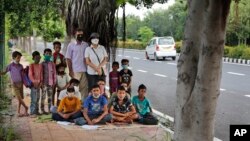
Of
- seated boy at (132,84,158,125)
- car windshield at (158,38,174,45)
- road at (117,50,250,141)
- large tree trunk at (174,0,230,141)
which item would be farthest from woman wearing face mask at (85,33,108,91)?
Result: car windshield at (158,38,174,45)

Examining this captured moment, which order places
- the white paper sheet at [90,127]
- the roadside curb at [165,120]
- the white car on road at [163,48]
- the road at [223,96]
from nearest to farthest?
1. the white paper sheet at [90,127]
2. the roadside curb at [165,120]
3. the road at [223,96]
4. the white car on road at [163,48]

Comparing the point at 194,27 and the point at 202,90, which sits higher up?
the point at 194,27

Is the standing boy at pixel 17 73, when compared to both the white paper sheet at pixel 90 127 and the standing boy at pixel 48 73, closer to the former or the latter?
the standing boy at pixel 48 73

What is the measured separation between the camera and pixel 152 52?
2864 centimetres

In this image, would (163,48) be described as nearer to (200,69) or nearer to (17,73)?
(17,73)

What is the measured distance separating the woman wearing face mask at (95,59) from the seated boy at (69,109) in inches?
26.6

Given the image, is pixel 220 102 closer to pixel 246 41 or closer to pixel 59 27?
pixel 59 27

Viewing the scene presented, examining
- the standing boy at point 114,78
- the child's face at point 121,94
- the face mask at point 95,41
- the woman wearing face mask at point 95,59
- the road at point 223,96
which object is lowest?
the road at point 223,96

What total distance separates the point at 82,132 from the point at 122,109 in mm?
1006

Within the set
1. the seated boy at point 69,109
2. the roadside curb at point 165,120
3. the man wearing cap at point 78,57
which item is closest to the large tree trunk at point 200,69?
the roadside curb at point 165,120

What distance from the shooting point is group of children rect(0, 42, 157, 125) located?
761cm

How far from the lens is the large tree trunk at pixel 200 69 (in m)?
2.94

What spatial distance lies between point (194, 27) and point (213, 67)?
1.19 ft

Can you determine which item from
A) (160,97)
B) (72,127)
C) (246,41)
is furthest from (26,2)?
(246,41)
